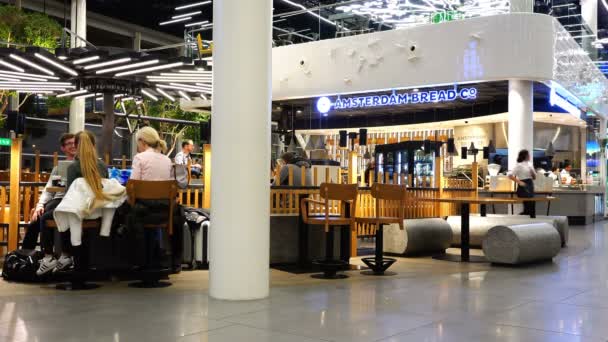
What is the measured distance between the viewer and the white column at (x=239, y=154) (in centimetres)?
487

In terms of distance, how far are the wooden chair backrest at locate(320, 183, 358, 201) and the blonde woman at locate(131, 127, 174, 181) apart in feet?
5.12

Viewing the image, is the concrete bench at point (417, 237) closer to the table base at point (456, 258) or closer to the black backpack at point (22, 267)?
the table base at point (456, 258)

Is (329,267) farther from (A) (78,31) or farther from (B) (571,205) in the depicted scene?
(A) (78,31)

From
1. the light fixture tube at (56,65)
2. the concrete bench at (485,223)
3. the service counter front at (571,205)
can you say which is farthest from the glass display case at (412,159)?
the light fixture tube at (56,65)

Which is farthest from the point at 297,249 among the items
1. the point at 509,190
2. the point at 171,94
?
the point at 171,94

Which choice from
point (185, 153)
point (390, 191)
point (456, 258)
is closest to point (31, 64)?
point (185, 153)

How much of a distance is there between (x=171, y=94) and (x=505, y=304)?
13232mm

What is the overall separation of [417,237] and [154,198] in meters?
4.28

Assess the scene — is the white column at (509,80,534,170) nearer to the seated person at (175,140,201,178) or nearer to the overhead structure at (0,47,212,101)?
the overhead structure at (0,47,212,101)

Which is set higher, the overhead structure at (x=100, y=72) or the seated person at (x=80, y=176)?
the overhead structure at (x=100, y=72)

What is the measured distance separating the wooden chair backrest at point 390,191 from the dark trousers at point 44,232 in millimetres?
3279

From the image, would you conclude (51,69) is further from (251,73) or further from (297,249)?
(251,73)

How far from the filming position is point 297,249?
7348 millimetres

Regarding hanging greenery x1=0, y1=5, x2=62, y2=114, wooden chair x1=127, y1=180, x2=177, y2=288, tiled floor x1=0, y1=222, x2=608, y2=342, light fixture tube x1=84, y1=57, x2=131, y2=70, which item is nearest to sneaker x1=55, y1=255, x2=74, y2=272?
tiled floor x1=0, y1=222, x2=608, y2=342
